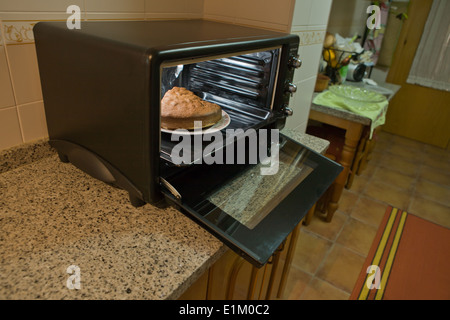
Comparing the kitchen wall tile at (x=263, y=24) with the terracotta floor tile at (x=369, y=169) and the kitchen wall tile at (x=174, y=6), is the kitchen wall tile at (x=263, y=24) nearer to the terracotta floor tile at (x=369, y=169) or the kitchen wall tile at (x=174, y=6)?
the kitchen wall tile at (x=174, y=6)

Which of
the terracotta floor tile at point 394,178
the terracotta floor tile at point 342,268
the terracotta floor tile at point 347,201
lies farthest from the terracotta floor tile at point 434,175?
the terracotta floor tile at point 342,268

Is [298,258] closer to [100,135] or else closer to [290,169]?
[290,169]

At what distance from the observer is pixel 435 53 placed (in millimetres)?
3023

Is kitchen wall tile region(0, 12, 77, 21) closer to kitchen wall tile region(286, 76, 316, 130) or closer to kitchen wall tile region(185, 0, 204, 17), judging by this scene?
kitchen wall tile region(185, 0, 204, 17)

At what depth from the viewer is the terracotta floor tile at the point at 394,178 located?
2.59m

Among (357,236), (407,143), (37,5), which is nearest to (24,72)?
(37,5)

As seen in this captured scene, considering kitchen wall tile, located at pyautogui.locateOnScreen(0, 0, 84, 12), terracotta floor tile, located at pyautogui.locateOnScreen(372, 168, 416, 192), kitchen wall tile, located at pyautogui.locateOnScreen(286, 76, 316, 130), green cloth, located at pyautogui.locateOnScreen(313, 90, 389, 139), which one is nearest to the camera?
kitchen wall tile, located at pyautogui.locateOnScreen(0, 0, 84, 12)

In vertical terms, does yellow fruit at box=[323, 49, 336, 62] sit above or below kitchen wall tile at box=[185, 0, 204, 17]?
below

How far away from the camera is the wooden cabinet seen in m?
0.74

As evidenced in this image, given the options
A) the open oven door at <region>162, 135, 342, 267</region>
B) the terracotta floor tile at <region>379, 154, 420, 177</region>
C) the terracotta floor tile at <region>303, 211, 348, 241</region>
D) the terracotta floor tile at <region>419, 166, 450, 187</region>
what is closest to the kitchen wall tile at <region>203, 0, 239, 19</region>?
the open oven door at <region>162, 135, 342, 267</region>

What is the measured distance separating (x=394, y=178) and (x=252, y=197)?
2.39m
